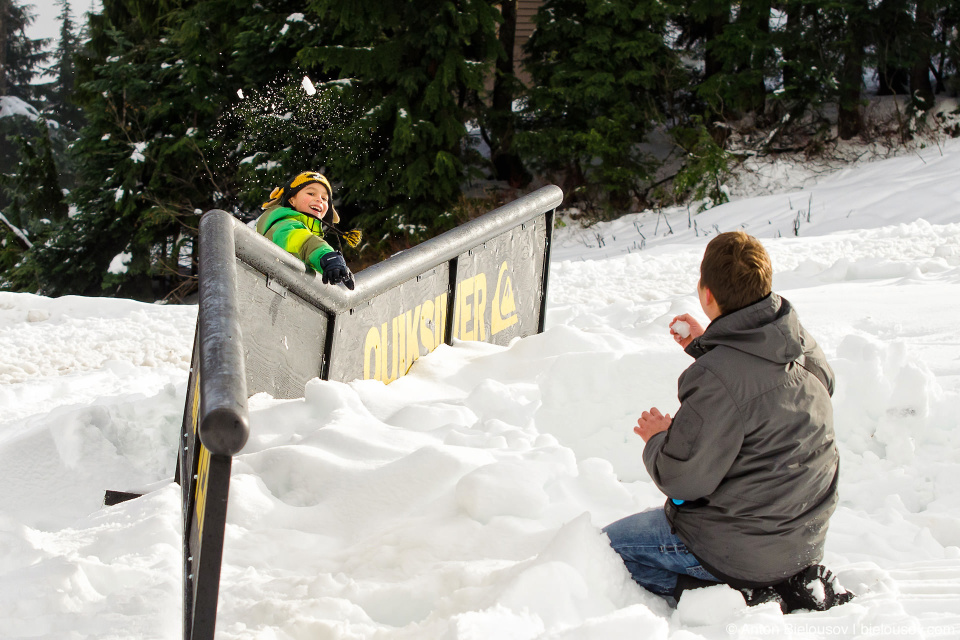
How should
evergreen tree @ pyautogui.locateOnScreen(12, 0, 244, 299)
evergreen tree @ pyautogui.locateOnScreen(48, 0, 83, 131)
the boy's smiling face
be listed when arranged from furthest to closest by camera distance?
1. evergreen tree @ pyautogui.locateOnScreen(48, 0, 83, 131)
2. evergreen tree @ pyautogui.locateOnScreen(12, 0, 244, 299)
3. the boy's smiling face

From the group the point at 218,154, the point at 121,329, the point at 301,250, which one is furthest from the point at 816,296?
the point at 218,154

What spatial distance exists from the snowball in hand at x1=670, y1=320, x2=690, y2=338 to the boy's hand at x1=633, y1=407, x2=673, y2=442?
296mm

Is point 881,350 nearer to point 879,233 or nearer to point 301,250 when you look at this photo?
point 301,250

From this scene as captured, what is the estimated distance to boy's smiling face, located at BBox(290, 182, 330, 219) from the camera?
4.50m

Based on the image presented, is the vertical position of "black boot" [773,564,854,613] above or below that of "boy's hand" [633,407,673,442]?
below

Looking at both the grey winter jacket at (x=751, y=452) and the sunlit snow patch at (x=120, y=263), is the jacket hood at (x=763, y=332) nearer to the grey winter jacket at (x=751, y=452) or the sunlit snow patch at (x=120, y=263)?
the grey winter jacket at (x=751, y=452)

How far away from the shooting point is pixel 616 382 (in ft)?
13.4

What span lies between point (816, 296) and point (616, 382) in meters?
2.96

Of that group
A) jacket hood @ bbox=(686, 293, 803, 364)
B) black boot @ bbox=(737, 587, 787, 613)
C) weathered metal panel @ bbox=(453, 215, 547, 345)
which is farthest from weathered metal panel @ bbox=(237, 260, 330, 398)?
black boot @ bbox=(737, 587, 787, 613)

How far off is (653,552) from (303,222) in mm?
2646

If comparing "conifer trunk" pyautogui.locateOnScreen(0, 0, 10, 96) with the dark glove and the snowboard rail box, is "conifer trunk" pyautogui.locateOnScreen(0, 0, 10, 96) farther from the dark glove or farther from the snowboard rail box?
the dark glove

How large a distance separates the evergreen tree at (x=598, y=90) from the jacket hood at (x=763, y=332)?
1149 cm

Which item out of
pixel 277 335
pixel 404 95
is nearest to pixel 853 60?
pixel 404 95

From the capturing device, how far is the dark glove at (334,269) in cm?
378
